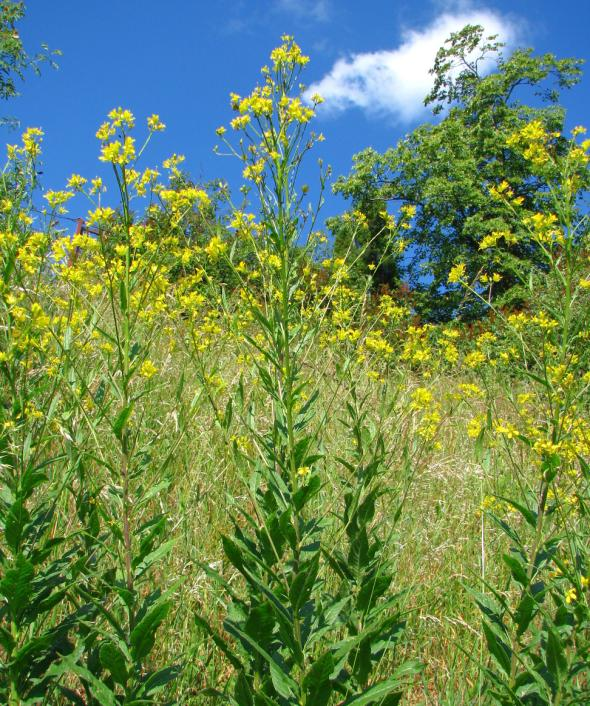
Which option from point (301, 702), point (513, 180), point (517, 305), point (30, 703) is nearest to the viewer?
point (301, 702)

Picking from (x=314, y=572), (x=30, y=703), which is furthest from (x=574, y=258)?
(x=30, y=703)

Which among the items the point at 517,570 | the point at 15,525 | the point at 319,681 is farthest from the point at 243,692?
the point at 517,570

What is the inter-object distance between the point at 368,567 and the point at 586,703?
0.68 metres

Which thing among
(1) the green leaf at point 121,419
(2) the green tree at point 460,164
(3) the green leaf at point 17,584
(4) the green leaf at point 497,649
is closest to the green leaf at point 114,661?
(3) the green leaf at point 17,584

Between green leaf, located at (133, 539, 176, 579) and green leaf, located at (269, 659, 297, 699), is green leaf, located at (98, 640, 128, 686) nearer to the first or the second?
green leaf, located at (133, 539, 176, 579)

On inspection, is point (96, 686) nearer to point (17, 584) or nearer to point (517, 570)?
point (17, 584)

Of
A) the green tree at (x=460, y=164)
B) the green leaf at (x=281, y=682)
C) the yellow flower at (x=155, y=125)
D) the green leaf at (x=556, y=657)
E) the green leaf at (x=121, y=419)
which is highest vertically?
the green tree at (x=460, y=164)

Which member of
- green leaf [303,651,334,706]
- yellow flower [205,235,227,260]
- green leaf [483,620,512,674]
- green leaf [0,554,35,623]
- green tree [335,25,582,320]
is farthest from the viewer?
green tree [335,25,582,320]

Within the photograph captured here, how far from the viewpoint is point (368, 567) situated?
1807 millimetres

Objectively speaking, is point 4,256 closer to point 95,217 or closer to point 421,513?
point 95,217

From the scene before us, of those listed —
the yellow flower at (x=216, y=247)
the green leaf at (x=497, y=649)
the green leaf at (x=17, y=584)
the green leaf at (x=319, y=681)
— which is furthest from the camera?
the yellow flower at (x=216, y=247)

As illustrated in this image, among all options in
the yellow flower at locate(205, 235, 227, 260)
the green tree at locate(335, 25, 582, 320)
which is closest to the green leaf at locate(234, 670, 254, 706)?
the yellow flower at locate(205, 235, 227, 260)

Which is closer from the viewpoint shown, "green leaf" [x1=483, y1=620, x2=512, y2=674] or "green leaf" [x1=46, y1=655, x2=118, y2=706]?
"green leaf" [x1=46, y1=655, x2=118, y2=706]

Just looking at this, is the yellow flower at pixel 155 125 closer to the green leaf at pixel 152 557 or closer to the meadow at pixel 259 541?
the meadow at pixel 259 541
